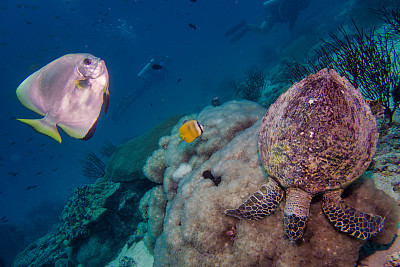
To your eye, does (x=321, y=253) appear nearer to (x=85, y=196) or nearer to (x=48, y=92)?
(x=48, y=92)

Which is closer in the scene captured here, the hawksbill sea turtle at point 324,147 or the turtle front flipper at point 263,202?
the hawksbill sea turtle at point 324,147

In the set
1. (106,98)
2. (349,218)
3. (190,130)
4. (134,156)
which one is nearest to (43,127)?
(106,98)

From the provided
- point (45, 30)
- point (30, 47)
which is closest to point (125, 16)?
point (45, 30)

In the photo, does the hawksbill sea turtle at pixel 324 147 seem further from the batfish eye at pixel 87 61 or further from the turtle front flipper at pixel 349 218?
the batfish eye at pixel 87 61

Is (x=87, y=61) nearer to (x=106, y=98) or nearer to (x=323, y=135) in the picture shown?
(x=106, y=98)

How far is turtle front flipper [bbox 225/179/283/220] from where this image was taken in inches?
79.8

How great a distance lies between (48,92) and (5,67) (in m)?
52.0

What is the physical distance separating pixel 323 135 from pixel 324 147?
0.12 meters

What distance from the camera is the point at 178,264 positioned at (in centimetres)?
265

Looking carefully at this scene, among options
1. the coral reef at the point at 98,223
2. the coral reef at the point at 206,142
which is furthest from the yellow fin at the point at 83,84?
the coral reef at the point at 98,223

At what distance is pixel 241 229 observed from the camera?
2.31 meters

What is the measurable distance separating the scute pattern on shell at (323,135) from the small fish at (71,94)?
6.40ft

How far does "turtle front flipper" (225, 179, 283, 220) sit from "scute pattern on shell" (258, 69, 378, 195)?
18 cm

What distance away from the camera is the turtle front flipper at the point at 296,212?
5.77 ft
